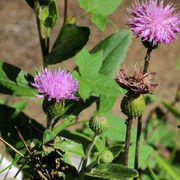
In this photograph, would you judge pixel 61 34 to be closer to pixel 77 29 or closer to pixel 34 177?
pixel 77 29

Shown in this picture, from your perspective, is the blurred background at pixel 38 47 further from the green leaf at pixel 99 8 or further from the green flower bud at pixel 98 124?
the green flower bud at pixel 98 124

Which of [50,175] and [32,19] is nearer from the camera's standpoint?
[50,175]

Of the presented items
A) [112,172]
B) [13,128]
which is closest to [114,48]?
[13,128]

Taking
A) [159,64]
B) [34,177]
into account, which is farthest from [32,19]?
[34,177]

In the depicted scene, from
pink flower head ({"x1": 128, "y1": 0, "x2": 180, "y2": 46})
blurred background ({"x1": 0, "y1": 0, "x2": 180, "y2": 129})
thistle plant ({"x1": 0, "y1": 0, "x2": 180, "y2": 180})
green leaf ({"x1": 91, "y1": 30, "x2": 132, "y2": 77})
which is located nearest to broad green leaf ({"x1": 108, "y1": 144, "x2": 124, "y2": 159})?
thistle plant ({"x1": 0, "y1": 0, "x2": 180, "y2": 180})

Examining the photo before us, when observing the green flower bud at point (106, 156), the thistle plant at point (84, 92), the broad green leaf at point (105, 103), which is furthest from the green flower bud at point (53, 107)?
the broad green leaf at point (105, 103)
